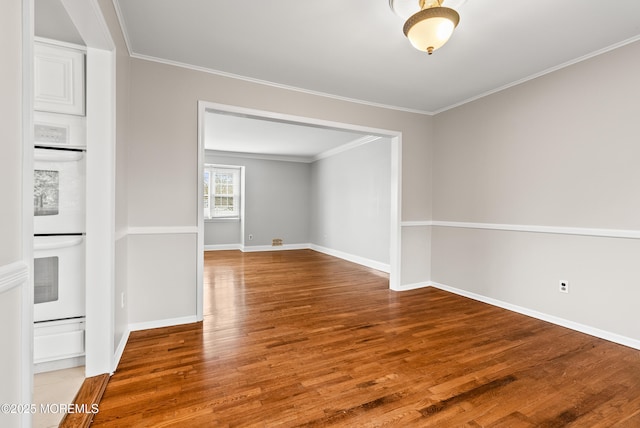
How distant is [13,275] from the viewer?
2.82 feet

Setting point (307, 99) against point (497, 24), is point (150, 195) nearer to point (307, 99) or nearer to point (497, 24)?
point (307, 99)

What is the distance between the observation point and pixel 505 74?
313 cm

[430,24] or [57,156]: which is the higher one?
[430,24]

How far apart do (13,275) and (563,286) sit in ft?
13.3

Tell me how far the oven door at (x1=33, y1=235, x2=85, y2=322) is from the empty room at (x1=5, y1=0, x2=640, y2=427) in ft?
0.05

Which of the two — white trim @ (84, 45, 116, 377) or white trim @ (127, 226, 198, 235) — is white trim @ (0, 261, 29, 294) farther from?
white trim @ (127, 226, 198, 235)

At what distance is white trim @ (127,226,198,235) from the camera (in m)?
2.75

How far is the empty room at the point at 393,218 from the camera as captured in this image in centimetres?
169

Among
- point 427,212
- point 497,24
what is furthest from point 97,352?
point 427,212

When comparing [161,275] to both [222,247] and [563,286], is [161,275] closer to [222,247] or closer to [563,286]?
[563,286]

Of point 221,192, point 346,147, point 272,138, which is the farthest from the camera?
point 221,192

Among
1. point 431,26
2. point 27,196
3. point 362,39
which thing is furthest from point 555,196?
point 27,196

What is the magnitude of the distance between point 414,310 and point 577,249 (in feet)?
5.66

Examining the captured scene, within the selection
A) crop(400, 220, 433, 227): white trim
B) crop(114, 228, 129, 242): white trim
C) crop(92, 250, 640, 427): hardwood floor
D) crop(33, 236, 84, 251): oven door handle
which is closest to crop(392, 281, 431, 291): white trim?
crop(92, 250, 640, 427): hardwood floor
